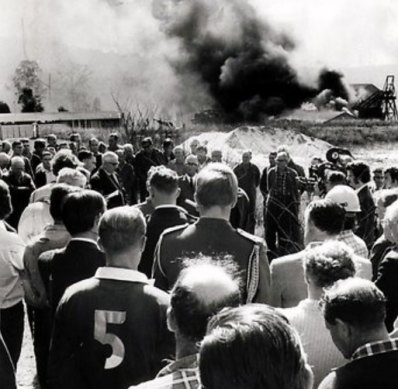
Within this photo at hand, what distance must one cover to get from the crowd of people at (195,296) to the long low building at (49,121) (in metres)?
20.0

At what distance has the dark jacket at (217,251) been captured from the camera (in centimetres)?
362

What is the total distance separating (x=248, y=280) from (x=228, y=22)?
2620 centimetres

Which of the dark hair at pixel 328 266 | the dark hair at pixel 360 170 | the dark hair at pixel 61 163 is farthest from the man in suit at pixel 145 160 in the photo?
the dark hair at pixel 328 266

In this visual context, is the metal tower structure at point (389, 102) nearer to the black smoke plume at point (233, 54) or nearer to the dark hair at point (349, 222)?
the black smoke plume at point (233, 54)

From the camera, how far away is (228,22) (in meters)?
28.7

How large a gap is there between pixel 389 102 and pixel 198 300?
79.5 ft

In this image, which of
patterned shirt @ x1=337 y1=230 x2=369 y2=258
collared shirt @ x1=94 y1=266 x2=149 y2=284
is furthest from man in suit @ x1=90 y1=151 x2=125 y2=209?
collared shirt @ x1=94 y1=266 x2=149 y2=284

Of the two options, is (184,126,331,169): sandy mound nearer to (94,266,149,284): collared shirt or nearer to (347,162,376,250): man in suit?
(347,162,376,250): man in suit

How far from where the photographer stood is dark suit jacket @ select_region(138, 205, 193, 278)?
15.8 ft

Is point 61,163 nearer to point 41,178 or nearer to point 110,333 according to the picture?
point 41,178

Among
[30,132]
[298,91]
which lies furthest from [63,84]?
[298,91]

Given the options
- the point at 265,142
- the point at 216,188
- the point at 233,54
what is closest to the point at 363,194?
the point at 216,188

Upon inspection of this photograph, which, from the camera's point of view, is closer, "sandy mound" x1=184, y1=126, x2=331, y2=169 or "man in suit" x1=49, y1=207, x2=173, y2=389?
"man in suit" x1=49, y1=207, x2=173, y2=389

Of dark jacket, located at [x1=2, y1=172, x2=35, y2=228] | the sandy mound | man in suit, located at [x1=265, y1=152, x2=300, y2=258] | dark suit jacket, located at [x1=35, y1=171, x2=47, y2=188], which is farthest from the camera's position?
the sandy mound
